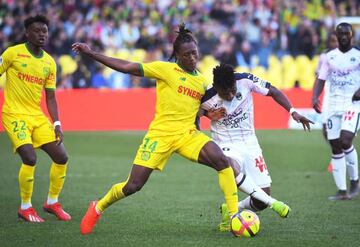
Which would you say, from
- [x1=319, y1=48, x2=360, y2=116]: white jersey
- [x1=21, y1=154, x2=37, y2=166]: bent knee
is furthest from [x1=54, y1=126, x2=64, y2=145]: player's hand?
[x1=319, y1=48, x2=360, y2=116]: white jersey

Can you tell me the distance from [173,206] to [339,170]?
267 cm

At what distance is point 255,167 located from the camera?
9.78m

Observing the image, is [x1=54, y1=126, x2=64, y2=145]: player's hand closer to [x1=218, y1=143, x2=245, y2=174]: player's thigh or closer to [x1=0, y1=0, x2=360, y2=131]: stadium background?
[x1=218, y1=143, x2=245, y2=174]: player's thigh

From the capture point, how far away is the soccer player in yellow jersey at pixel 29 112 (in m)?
10.3

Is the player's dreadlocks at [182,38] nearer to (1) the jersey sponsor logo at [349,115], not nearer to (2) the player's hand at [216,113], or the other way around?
(2) the player's hand at [216,113]

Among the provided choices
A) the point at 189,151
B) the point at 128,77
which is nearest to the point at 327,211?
the point at 189,151

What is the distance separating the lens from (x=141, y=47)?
88.3ft

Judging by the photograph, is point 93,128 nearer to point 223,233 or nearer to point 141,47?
point 141,47

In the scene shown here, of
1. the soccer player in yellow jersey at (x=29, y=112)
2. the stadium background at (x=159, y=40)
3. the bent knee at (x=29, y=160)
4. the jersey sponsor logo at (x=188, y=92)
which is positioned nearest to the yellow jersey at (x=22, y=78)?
the soccer player in yellow jersey at (x=29, y=112)

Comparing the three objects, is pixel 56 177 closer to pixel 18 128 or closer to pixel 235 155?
pixel 18 128

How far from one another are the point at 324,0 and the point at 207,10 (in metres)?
5.24

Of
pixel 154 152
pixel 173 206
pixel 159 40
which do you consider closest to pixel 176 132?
pixel 154 152

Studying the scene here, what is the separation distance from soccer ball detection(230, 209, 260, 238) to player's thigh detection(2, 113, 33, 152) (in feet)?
9.21

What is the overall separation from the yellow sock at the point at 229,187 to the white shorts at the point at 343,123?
3900 millimetres
